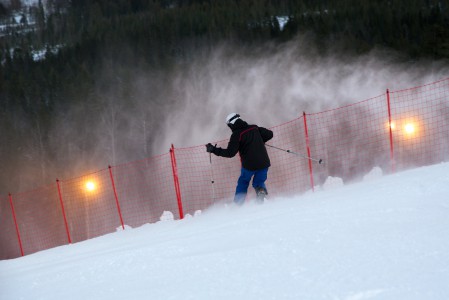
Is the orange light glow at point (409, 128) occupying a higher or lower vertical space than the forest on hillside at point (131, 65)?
lower

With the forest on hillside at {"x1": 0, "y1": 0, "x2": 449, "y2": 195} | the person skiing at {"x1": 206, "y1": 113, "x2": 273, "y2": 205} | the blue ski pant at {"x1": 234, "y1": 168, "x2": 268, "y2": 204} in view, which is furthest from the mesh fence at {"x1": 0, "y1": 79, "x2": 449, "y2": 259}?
the forest on hillside at {"x1": 0, "y1": 0, "x2": 449, "y2": 195}

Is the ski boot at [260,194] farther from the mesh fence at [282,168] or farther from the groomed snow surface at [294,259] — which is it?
the mesh fence at [282,168]

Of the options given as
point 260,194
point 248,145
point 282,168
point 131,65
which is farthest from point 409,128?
point 131,65

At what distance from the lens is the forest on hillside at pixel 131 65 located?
122 feet

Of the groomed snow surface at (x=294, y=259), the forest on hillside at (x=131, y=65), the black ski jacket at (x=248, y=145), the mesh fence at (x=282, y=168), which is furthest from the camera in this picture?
the forest on hillside at (x=131, y=65)

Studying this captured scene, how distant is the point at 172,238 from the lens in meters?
5.34

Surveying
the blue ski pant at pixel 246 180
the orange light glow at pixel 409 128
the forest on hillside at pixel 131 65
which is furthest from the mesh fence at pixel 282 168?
the forest on hillside at pixel 131 65

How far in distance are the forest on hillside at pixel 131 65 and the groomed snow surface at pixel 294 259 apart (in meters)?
27.8

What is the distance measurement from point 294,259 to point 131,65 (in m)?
48.4

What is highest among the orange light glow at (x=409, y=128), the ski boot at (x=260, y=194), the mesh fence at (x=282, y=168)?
the ski boot at (x=260, y=194)

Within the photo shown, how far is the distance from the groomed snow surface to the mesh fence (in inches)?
371

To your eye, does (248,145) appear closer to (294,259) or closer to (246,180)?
(246,180)

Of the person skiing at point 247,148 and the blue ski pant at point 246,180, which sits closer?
the person skiing at point 247,148

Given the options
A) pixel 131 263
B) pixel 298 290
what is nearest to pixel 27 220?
pixel 131 263
